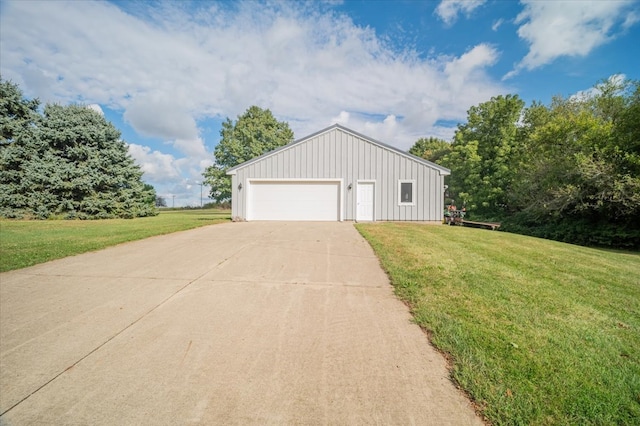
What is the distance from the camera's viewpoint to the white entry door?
14.4 m

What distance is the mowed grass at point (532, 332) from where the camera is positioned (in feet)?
6.29

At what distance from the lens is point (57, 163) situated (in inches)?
704

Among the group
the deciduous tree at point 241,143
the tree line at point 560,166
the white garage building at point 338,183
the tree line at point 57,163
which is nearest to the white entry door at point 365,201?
the white garage building at point 338,183

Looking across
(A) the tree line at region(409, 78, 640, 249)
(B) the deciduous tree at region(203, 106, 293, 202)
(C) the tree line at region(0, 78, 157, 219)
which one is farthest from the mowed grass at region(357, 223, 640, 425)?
(B) the deciduous tree at region(203, 106, 293, 202)

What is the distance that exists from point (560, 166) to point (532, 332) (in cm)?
1747

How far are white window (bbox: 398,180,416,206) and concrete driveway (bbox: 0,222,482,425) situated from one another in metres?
10.3

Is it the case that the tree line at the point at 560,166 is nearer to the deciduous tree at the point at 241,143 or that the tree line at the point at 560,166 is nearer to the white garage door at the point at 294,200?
the white garage door at the point at 294,200

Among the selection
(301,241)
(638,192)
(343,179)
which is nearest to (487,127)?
(638,192)

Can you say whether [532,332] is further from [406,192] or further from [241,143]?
[241,143]

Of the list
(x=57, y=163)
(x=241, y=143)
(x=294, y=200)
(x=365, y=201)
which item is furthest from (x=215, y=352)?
(x=241, y=143)

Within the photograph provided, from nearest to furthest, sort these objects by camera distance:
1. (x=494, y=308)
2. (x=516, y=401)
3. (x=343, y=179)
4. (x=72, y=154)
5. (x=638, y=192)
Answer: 1. (x=516, y=401)
2. (x=494, y=308)
3. (x=638, y=192)
4. (x=343, y=179)
5. (x=72, y=154)

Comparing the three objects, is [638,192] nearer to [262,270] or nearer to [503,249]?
[503,249]

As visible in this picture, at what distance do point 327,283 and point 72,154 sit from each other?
72.2 ft

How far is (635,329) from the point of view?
10.5 feet
